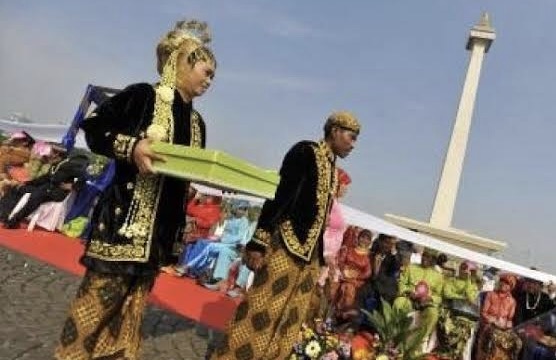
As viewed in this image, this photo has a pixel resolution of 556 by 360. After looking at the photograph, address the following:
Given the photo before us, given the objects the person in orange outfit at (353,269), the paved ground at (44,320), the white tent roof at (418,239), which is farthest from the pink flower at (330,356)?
the white tent roof at (418,239)

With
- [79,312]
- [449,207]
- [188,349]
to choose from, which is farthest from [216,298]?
[449,207]

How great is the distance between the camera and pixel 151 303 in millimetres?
7141

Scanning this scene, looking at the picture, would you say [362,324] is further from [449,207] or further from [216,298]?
[449,207]

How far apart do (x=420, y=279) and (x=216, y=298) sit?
2.90 m

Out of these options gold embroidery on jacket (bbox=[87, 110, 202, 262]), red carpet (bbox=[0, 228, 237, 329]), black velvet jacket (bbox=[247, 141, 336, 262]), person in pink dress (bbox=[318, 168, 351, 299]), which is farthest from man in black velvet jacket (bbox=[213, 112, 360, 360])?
red carpet (bbox=[0, 228, 237, 329])

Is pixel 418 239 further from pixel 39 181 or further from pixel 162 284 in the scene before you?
pixel 39 181

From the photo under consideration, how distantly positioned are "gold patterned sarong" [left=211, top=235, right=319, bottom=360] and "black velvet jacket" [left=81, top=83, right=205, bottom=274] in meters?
1.37

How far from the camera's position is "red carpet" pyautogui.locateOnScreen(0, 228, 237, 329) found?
7516mm

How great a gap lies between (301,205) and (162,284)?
5286 millimetres

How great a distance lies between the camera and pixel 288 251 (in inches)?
164

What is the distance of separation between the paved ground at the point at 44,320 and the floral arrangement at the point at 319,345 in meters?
0.82

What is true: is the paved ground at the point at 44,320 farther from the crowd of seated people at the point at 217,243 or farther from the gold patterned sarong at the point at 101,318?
the crowd of seated people at the point at 217,243

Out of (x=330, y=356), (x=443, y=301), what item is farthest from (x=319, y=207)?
(x=443, y=301)

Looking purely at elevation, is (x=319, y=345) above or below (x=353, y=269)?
below
